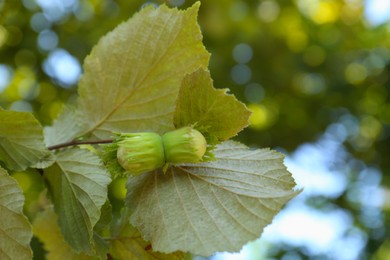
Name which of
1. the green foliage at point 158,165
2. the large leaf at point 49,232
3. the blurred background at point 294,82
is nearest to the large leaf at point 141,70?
the green foliage at point 158,165

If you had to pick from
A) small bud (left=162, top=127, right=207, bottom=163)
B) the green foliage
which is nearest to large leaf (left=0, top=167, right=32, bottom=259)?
the green foliage

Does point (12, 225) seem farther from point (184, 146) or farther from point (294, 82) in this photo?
point (294, 82)

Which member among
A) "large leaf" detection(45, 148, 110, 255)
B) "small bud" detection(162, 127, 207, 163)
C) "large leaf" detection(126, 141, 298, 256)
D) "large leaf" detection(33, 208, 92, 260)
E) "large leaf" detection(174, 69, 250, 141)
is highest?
"large leaf" detection(174, 69, 250, 141)

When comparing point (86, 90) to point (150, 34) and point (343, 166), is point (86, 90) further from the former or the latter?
point (343, 166)

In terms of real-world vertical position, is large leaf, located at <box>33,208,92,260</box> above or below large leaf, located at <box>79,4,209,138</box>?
below

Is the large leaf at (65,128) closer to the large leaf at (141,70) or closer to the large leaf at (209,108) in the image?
the large leaf at (141,70)

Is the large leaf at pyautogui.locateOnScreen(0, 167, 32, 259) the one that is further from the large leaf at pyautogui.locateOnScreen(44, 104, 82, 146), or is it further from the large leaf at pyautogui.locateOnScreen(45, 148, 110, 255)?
the large leaf at pyautogui.locateOnScreen(44, 104, 82, 146)

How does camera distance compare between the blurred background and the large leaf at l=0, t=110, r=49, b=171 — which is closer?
the large leaf at l=0, t=110, r=49, b=171
